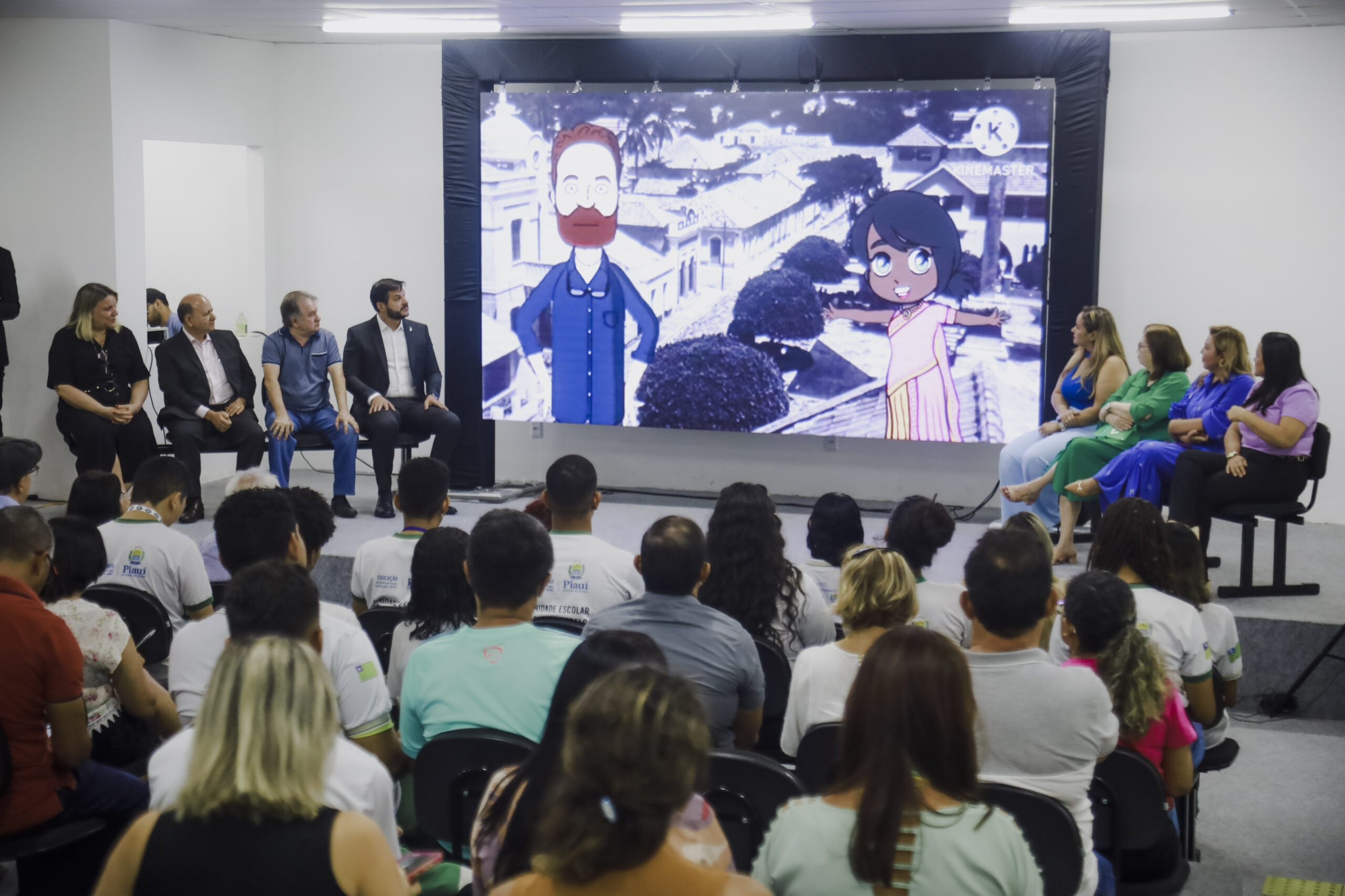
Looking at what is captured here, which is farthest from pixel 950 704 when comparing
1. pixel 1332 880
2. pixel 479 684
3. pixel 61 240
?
pixel 61 240

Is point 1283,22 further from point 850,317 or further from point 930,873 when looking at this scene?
point 930,873

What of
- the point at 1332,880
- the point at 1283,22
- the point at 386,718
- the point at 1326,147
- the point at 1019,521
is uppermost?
the point at 1283,22

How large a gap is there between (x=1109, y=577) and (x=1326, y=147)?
4.76 meters

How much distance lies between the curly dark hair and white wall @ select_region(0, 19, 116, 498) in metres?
4.83

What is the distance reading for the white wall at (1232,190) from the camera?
6352mm

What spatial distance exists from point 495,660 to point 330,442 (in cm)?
442

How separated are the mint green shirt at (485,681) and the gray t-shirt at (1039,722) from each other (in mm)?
740

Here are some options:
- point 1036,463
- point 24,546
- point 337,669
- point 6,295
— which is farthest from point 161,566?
point 1036,463

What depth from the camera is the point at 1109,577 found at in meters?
2.59

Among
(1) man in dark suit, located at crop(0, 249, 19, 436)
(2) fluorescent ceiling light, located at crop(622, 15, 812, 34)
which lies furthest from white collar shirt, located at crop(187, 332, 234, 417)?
(2) fluorescent ceiling light, located at crop(622, 15, 812, 34)

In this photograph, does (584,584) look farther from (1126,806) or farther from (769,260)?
(769,260)

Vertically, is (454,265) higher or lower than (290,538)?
higher

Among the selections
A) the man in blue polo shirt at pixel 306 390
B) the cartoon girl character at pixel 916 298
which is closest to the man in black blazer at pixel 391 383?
the man in blue polo shirt at pixel 306 390

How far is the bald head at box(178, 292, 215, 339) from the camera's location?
6289 millimetres
